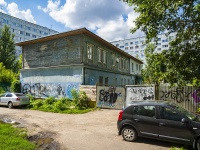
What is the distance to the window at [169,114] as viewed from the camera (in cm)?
663

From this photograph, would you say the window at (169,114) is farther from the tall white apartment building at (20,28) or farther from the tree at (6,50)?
the tall white apartment building at (20,28)

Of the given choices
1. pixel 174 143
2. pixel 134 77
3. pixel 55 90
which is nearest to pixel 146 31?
pixel 174 143

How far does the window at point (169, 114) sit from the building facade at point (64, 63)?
11.9 m

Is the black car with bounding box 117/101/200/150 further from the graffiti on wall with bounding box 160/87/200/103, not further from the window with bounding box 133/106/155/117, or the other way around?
the graffiti on wall with bounding box 160/87/200/103

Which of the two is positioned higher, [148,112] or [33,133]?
[148,112]

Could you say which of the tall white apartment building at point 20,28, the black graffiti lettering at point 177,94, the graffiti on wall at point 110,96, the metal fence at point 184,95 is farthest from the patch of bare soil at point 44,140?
the tall white apartment building at point 20,28

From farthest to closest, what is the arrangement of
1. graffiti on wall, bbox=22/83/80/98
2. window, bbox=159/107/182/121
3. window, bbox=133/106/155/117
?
graffiti on wall, bbox=22/83/80/98 → window, bbox=133/106/155/117 → window, bbox=159/107/182/121

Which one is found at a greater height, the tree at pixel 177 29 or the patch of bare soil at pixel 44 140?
→ the tree at pixel 177 29

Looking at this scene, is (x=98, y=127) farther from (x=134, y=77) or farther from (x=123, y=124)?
(x=134, y=77)

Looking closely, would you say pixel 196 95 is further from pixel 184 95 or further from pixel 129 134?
pixel 129 134

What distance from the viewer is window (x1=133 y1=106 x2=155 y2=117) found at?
23.3ft

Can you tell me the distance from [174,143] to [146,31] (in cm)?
521

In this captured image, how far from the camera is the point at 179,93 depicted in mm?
13188

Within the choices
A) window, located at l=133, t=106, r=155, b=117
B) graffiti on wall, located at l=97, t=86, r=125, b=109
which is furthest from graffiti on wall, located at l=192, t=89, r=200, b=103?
window, located at l=133, t=106, r=155, b=117
